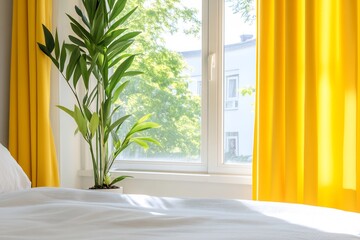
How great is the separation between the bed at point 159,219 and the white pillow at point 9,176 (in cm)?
54

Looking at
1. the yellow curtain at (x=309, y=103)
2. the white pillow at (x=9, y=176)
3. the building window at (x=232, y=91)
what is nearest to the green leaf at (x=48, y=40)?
the white pillow at (x=9, y=176)

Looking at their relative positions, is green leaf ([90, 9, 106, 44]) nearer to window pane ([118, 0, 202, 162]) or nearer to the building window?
window pane ([118, 0, 202, 162])

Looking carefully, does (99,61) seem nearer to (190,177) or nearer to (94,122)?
(94,122)

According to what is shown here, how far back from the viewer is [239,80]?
2.81 m

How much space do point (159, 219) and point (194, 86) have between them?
74.0 inches

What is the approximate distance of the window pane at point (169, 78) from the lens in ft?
9.80

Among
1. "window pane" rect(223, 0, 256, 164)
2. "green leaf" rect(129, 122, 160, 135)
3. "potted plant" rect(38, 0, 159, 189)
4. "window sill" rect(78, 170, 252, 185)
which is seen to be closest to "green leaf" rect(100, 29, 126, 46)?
"potted plant" rect(38, 0, 159, 189)

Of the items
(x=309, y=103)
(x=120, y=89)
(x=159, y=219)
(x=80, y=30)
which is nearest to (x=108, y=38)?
(x=80, y=30)

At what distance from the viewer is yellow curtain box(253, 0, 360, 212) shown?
215 cm

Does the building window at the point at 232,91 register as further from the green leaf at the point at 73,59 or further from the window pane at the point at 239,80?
the green leaf at the point at 73,59

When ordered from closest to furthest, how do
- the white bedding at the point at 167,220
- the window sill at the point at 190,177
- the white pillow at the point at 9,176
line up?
the white bedding at the point at 167,220 → the white pillow at the point at 9,176 → the window sill at the point at 190,177

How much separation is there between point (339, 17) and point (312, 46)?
0.61ft

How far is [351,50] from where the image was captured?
2141 mm

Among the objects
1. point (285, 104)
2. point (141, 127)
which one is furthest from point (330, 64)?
point (141, 127)
